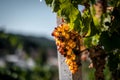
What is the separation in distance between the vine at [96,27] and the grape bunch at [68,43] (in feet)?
0.04

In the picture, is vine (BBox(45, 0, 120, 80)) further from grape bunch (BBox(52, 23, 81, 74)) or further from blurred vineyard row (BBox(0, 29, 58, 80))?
blurred vineyard row (BBox(0, 29, 58, 80))

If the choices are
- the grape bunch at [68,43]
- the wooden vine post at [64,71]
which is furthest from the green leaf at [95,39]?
the wooden vine post at [64,71]

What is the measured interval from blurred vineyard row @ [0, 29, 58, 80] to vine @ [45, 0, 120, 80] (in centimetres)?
27

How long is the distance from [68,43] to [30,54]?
13.6 inches

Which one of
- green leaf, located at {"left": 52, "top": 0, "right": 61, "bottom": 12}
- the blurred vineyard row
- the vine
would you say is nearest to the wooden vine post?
the blurred vineyard row

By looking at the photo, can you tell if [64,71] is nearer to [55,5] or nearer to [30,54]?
[30,54]

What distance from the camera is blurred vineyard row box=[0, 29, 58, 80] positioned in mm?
3029

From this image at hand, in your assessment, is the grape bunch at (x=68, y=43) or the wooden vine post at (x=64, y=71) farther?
the wooden vine post at (x=64, y=71)

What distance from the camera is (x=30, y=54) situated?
3.37 metres

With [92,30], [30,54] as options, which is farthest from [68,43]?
[30,54]

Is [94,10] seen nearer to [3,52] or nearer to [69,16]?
[69,16]

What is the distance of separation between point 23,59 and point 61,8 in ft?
1.90

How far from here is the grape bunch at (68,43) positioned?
3371 mm

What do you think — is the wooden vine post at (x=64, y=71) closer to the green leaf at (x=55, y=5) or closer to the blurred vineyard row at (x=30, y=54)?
the blurred vineyard row at (x=30, y=54)
